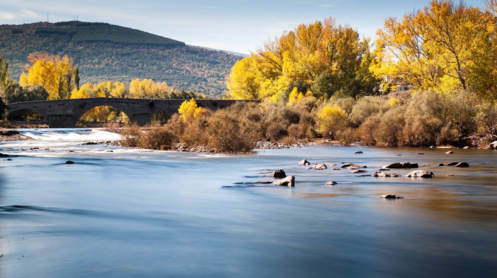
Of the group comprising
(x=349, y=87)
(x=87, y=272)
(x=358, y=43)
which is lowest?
(x=87, y=272)

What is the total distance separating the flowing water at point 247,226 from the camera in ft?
23.2

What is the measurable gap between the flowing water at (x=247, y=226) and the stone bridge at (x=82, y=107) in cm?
5426

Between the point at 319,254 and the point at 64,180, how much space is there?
13121mm

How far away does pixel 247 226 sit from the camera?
998 cm

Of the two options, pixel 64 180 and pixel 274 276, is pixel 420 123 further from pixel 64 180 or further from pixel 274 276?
pixel 274 276

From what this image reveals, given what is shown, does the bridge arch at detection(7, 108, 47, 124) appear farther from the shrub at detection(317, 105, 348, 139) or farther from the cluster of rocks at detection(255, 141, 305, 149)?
the shrub at detection(317, 105, 348, 139)

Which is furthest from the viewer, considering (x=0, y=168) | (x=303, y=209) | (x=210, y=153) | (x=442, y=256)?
(x=210, y=153)

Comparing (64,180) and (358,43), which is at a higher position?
(358,43)

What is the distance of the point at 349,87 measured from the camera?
60000 mm

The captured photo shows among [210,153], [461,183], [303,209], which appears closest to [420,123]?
[210,153]

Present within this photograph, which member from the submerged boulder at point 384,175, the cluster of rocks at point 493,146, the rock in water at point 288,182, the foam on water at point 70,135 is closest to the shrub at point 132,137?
the foam on water at point 70,135

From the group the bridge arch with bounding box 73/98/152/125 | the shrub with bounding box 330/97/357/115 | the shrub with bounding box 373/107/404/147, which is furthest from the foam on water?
the shrub with bounding box 373/107/404/147

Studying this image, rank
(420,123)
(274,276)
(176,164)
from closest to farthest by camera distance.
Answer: (274,276) → (176,164) → (420,123)

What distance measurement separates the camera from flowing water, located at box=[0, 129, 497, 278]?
7.06 m
